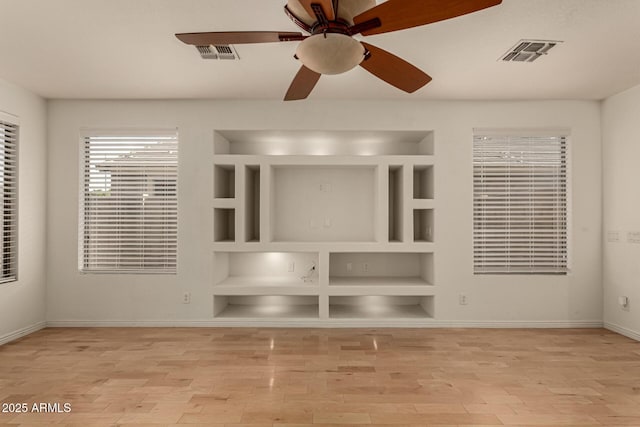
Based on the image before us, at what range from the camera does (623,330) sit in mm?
4426

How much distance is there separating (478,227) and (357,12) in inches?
137

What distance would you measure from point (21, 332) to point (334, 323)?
131 inches

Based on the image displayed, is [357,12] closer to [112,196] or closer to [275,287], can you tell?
[275,287]

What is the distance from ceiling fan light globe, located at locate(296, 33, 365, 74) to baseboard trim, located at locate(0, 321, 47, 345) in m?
4.22

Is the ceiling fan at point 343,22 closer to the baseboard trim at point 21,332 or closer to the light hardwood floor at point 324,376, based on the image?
the light hardwood floor at point 324,376

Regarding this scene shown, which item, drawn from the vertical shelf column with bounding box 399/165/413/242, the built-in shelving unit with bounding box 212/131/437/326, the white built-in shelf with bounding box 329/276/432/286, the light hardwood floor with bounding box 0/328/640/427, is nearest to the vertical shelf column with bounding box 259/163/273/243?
the built-in shelving unit with bounding box 212/131/437/326

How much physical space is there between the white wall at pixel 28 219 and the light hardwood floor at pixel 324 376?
254 millimetres

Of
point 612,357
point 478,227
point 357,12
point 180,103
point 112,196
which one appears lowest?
point 612,357

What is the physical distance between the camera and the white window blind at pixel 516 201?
4816 millimetres

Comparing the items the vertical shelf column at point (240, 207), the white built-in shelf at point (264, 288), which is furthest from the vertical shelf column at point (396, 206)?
the vertical shelf column at point (240, 207)

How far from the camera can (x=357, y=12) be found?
1973 millimetres

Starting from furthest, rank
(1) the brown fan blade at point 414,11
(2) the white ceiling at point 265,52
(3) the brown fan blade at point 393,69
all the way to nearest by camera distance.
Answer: (2) the white ceiling at point 265,52 → (3) the brown fan blade at point 393,69 → (1) the brown fan blade at point 414,11

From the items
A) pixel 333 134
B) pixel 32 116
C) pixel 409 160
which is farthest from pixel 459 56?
pixel 32 116

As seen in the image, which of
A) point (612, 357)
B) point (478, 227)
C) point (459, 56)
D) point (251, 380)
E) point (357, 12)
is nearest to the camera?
point (357, 12)
